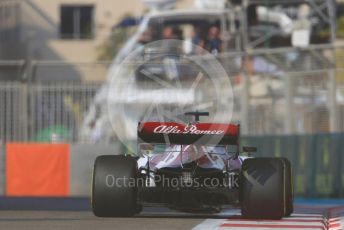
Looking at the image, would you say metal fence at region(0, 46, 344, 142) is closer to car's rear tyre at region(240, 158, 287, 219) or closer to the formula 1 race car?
the formula 1 race car

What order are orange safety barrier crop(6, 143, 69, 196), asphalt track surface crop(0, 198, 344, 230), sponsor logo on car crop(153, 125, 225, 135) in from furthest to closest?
orange safety barrier crop(6, 143, 69, 196)
sponsor logo on car crop(153, 125, 225, 135)
asphalt track surface crop(0, 198, 344, 230)

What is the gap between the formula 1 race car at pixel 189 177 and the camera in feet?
41.1

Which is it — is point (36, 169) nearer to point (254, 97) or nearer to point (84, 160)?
point (84, 160)

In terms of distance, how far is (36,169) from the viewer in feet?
77.5

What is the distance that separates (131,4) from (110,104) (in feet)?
85.9

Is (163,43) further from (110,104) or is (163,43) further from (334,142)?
(334,142)

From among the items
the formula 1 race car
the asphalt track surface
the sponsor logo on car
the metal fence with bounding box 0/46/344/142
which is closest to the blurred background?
the metal fence with bounding box 0/46/344/142

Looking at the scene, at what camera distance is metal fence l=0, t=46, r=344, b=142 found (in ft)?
70.3

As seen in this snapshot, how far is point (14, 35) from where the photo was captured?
3759cm

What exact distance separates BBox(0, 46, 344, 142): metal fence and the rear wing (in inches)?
325

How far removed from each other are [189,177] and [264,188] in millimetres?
889

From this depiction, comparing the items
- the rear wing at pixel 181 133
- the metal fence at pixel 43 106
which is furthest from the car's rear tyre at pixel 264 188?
the metal fence at pixel 43 106

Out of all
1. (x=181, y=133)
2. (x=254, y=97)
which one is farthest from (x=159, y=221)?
(x=254, y=97)

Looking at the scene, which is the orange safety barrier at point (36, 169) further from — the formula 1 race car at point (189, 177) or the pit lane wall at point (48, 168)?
the formula 1 race car at point (189, 177)
